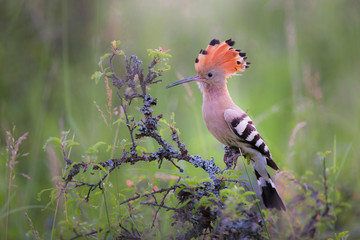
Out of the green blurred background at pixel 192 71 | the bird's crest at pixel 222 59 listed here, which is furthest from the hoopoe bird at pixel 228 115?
the green blurred background at pixel 192 71

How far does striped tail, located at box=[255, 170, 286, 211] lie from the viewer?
2336 mm

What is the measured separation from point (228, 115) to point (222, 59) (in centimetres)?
31

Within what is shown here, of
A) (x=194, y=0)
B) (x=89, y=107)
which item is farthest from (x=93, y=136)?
(x=194, y=0)

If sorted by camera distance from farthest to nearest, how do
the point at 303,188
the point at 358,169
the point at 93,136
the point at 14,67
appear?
the point at 14,67 < the point at 358,169 < the point at 93,136 < the point at 303,188

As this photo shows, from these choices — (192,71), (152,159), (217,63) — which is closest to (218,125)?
(217,63)

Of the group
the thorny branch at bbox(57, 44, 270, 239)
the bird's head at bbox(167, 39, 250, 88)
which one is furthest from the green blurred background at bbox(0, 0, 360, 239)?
the thorny branch at bbox(57, 44, 270, 239)

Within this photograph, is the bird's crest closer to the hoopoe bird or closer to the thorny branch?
the hoopoe bird

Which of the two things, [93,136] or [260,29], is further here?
[260,29]

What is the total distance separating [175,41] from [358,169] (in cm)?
200

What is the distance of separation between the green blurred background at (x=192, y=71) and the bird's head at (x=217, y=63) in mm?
492

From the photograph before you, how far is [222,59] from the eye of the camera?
240 cm

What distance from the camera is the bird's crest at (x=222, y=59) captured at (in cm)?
233

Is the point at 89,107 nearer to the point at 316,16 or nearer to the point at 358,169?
the point at 358,169

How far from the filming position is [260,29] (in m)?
4.59
